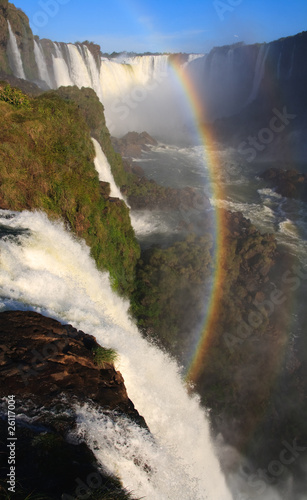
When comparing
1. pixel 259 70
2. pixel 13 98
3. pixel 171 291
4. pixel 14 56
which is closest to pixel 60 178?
pixel 13 98

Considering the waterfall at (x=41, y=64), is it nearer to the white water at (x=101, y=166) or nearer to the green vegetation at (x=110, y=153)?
the green vegetation at (x=110, y=153)

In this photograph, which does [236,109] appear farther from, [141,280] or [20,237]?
[20,237]

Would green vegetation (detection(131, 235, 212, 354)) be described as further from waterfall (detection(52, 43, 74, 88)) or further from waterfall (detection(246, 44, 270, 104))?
waterfall (detection(246, 44, 270, 104))

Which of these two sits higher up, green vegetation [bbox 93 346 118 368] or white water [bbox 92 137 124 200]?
white water [bbox 92 137 124 200]

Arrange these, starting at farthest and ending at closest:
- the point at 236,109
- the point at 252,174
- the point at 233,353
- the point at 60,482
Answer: the point at 236,109
the point at 252,174
the point at 233,353
the point at 60,482

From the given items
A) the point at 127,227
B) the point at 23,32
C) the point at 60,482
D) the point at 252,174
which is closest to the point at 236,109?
the point at 252,174

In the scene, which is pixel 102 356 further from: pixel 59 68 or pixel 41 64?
pixel 59 68

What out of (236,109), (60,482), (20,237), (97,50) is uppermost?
(97,50)

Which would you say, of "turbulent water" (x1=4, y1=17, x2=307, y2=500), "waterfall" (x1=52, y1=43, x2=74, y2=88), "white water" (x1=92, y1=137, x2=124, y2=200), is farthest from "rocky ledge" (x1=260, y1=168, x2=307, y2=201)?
"waterfall" (x1=52, y1=43, x2=74, y2=88)
